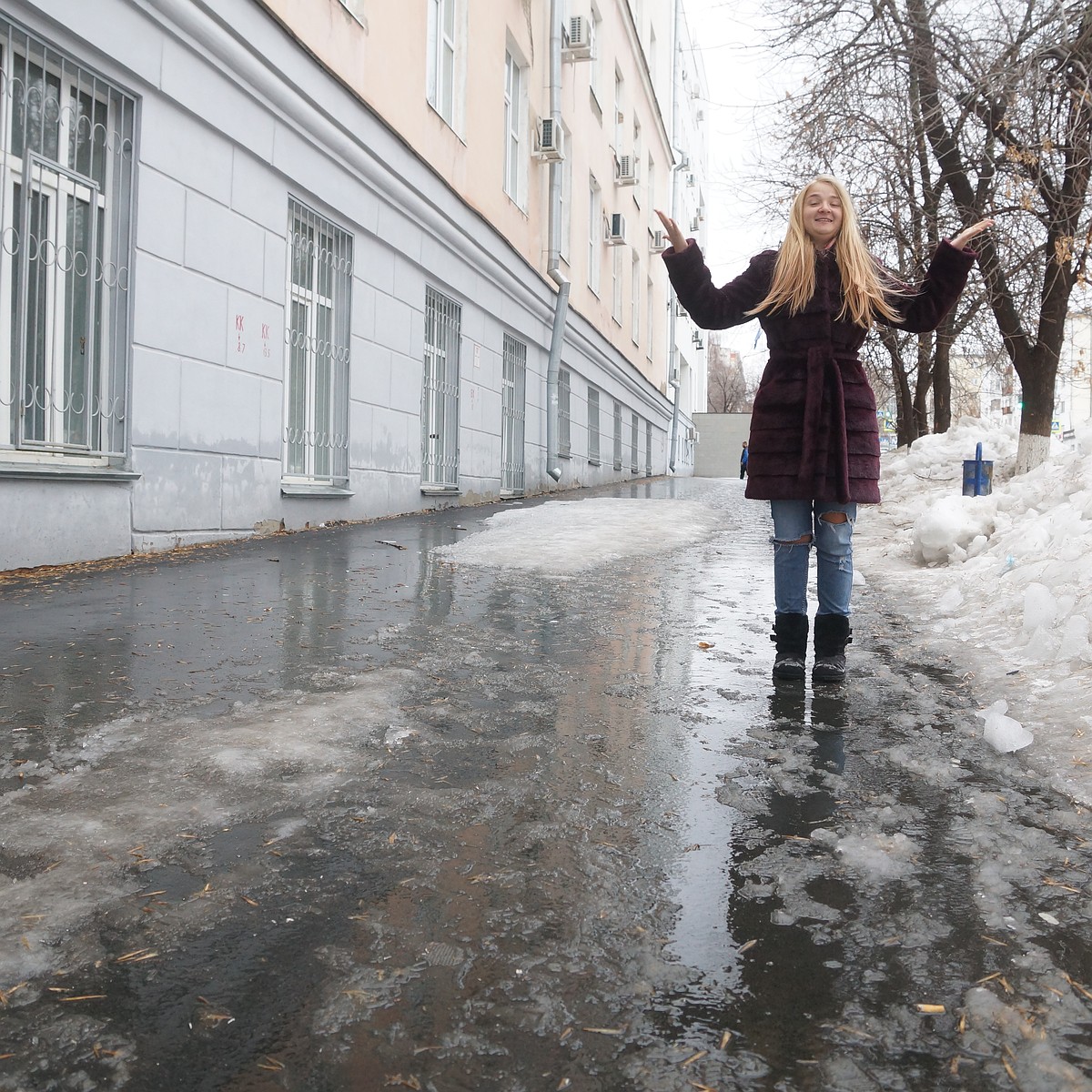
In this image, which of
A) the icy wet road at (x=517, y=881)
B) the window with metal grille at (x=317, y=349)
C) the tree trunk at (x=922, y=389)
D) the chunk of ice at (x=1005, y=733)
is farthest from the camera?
the tree trunk at (x=922, y=389)

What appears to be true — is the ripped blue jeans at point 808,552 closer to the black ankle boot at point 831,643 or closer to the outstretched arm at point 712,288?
the black ankle boot at point 831,643

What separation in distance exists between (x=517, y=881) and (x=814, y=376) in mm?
2242

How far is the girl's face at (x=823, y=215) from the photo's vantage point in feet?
11.5

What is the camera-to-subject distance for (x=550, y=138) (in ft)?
48.0

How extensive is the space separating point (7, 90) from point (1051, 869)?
5681 mm

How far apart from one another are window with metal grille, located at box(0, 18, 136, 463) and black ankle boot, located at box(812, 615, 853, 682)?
4084mm

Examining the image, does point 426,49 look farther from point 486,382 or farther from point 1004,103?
point 1004,103

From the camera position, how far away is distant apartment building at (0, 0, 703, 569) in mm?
5551

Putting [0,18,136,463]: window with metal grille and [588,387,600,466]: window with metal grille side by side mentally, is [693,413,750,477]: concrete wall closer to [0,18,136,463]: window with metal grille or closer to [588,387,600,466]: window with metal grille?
[588,387,600,466]: window with metal grille

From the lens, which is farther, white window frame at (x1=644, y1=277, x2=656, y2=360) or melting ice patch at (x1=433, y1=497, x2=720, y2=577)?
white window frame at (x1=644, y1=277, x2=656, y2=360)

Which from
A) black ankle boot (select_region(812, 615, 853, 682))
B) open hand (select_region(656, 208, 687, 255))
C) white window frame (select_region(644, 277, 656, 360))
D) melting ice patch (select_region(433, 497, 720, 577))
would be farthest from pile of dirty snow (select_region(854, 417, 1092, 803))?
white window frame (select_region(644, 277, 656, 360))

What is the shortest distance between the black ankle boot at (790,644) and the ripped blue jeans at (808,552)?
0.04 meters

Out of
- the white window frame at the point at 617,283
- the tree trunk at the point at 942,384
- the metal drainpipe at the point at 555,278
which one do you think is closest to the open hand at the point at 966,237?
the metal drainpipe at the point at 555,278

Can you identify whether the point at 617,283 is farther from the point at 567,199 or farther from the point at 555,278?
the point at 555,278
